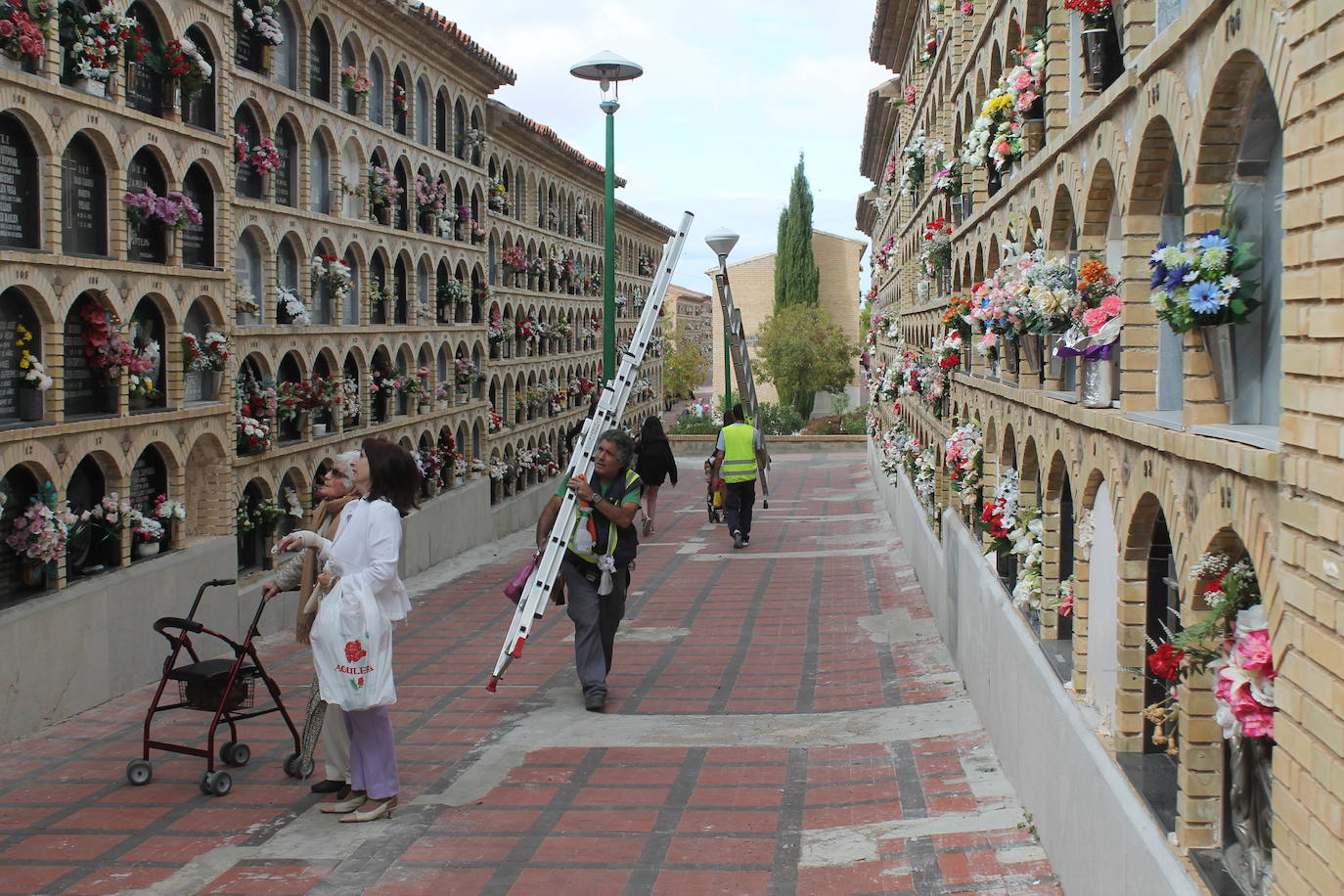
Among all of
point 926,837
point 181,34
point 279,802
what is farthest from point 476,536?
point 926,837

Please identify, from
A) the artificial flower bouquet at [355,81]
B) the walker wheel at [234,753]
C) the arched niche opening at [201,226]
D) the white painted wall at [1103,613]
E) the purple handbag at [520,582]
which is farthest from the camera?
the artificial flower bouquet at [355,81]

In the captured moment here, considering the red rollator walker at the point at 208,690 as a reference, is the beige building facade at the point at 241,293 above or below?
above

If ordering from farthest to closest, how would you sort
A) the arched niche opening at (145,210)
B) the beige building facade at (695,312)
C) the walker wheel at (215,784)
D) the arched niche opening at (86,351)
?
the beige building facade at (695,312) → the arched niche opening at (145,210) → the arched niche opening at (86,351) → the walker wheel at (215,784)

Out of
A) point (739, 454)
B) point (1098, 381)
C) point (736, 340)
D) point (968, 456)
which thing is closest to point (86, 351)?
point (968, 456)

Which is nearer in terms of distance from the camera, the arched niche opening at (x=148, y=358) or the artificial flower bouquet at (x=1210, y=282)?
the artificial flower bouquet at (x=1210, y=282)

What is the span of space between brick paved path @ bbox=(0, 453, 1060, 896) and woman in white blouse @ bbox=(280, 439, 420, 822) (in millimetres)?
177

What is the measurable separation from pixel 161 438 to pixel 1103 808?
8130 mm

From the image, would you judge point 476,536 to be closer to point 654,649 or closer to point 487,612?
point 487,612

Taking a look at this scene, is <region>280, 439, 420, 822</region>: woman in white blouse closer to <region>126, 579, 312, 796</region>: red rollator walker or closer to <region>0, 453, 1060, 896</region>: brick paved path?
<region>0, 453, 1060, 896</region>: brick paved path

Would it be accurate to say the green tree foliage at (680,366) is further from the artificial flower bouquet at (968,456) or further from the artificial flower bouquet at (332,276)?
the artificial flower bouquet at (968,456)

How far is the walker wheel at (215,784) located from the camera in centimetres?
686

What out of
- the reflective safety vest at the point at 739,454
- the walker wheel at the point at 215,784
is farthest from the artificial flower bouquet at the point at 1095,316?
the reflective safety vest at the point at 739,454

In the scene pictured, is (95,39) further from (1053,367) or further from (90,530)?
(1053,367)

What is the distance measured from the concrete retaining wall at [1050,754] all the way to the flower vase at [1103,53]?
2618 mm
